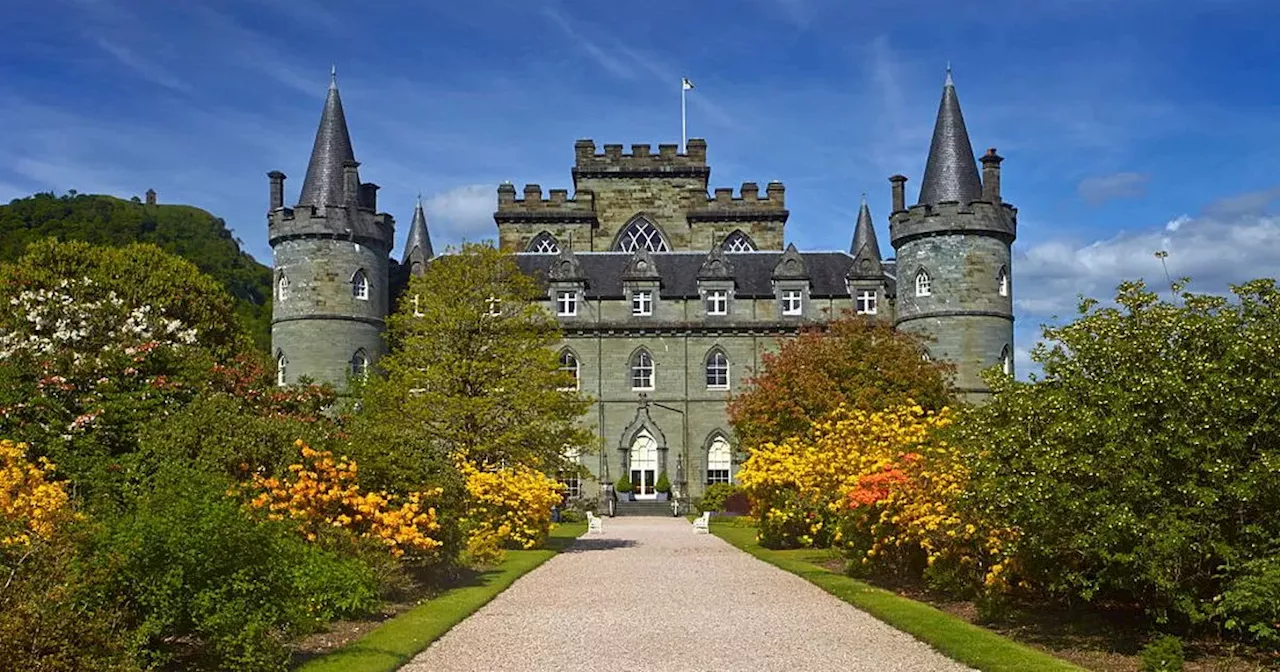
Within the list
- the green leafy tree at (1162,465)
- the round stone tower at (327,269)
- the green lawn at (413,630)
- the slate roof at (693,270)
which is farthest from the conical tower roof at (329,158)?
the green leafy tree at (1162,465)

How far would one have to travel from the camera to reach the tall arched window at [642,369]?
160 feet

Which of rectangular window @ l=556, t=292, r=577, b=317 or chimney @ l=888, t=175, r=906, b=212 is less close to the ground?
chimney @ l=888, t=175, r=906, b=212

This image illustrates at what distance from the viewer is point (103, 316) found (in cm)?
2381

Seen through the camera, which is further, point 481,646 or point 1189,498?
point 481,646

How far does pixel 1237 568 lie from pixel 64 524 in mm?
11006

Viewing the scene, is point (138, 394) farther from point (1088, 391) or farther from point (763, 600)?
point (1088, 391)

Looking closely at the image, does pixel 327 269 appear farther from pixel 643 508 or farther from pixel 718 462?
pixel 718 462

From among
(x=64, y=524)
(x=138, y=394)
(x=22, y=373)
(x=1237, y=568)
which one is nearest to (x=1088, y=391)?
(x=1237, y=568)

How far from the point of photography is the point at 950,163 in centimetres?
4478

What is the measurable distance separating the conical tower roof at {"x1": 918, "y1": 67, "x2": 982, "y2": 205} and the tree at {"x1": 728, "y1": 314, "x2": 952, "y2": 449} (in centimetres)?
1428

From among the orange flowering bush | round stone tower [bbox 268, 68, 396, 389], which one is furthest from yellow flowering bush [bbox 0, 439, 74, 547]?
round stone tower [bbox 268, 68, 396, 389]

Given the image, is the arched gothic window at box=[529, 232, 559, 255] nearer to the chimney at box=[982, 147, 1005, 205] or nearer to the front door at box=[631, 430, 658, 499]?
the front door at box=[631, 430, 658, 499]

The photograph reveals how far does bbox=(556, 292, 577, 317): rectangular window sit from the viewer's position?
49.0m

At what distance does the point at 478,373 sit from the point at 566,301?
800 inches
